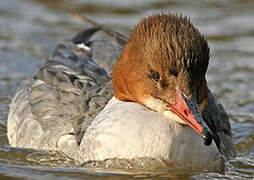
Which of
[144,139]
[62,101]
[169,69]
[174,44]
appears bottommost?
[144,139]

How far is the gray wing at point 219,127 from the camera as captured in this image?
21.1 ft

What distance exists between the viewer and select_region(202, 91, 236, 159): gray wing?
6441 mm

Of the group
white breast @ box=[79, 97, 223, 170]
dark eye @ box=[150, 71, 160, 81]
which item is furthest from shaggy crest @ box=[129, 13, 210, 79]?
white breast @ box=[79, 97, 223, 170]

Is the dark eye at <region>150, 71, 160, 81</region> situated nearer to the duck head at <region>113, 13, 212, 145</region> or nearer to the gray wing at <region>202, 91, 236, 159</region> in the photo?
the duck head at <region>113, 13, 212, 145</region>

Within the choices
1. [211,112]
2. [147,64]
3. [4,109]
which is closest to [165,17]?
[147,64]

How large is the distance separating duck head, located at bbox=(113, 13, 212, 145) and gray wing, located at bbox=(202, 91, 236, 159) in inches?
43.6

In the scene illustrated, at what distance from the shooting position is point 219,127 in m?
6.78

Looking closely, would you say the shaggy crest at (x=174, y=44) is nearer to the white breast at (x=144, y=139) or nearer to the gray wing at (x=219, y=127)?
the white breast at (x=144, y=139)

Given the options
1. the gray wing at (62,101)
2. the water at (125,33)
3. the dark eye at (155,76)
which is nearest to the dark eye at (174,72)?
the dark eye at (155,76)

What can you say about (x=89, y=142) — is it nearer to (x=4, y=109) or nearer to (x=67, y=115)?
(x=67, y=115)

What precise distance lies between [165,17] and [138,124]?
1.02m

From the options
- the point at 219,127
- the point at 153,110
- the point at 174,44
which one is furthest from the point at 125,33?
the point at 174,44

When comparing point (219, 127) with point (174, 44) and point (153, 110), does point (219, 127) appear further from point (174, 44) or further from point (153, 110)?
point (174, 44)

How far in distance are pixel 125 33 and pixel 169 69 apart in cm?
636
